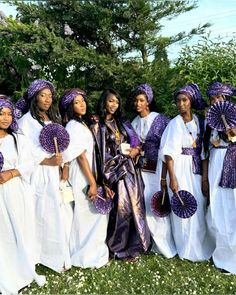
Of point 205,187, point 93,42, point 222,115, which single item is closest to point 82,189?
point 205,187

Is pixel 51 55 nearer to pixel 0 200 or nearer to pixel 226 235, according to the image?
pixel 0 200

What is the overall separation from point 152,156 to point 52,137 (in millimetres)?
1249

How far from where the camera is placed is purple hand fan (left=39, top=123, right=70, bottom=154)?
471cm

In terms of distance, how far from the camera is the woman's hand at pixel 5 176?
4.29m

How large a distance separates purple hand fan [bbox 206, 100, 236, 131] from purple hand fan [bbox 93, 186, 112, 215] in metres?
1.29

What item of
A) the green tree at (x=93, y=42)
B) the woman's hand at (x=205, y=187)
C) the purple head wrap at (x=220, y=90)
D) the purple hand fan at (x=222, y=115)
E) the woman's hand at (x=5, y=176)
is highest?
the green tree at (x=93, y=42)

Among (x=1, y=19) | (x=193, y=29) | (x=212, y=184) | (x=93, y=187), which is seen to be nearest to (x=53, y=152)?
(x=93, y=187)

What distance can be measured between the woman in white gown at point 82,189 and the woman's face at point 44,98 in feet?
0.69

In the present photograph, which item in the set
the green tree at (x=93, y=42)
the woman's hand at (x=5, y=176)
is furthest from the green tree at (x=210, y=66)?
the woman's hand at (x=5, y=176)

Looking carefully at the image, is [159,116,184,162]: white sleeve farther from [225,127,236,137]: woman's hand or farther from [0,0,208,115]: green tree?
[0,0,208,115]: green tree

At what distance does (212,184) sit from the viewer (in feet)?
16.3

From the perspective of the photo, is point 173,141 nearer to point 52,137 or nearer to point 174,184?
point 174,184

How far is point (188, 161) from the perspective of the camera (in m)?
5.11

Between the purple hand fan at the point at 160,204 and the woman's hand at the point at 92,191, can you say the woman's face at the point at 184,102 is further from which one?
the woman's hand at the point at 92,191
